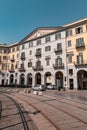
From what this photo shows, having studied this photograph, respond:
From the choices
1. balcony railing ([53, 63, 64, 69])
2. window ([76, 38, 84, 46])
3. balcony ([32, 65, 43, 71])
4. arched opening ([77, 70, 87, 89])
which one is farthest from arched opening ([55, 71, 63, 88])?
window ([76, 38, 84, 46])

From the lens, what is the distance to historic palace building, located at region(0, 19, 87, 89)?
1615 inches

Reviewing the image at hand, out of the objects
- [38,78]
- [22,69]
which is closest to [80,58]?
[38,78]

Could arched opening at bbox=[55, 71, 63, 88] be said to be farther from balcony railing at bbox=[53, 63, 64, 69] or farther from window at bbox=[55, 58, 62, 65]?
window at bbox=[55, 58, 62, 65]

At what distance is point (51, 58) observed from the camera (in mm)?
47375

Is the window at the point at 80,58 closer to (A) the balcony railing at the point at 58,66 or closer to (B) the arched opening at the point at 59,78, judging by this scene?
(A) the balcony railing at the point at 58,66

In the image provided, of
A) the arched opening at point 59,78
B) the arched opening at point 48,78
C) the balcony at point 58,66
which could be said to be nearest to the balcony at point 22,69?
the arched opening at point 48,78

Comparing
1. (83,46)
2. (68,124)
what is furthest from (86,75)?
(68,124)

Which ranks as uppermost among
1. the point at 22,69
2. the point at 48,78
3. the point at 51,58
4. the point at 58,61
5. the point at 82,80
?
the point at 51,58

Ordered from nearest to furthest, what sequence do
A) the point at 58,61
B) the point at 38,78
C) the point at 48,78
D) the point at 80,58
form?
the point at 80,58
the point at 58,61
the point at 48,78
the point at 38,78

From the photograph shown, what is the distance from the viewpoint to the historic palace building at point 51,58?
135ft

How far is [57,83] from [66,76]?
4.34m

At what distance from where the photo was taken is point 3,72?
65812 mm

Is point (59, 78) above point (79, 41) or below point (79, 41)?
below

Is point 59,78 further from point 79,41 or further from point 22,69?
point 22,69
